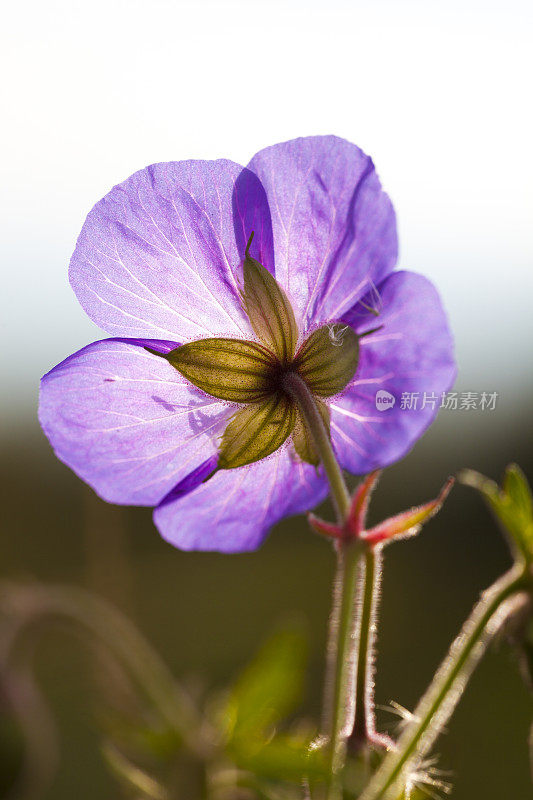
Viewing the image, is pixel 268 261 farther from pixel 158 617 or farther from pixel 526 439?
pixel 526 439

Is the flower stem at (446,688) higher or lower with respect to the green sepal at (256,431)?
lower

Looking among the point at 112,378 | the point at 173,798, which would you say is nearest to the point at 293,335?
the point at 112,378

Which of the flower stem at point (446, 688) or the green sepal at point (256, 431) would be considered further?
the green sepal at point (256, 431)

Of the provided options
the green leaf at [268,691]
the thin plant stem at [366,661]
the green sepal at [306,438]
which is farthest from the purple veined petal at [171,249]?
the green leaf at [268,691]

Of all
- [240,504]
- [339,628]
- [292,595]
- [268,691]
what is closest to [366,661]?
[339,628]

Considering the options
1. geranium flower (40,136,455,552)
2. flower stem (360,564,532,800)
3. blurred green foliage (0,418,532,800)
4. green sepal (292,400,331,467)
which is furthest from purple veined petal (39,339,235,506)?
blurred green foliage (0,418,532,800)

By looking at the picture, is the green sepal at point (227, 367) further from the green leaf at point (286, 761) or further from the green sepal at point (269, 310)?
the green leaf at point (286, 761)

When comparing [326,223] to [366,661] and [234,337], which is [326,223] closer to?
[234,337]

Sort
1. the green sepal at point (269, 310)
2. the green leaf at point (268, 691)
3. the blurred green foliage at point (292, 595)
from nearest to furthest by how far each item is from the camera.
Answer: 1. the green sepal at point (269, 310)
2. the green leaf at point (268, 691)
3. the blurred green foliage at point (292, 595)

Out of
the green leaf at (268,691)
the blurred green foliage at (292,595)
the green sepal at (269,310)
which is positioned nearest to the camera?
the green sepal at (269,310)
